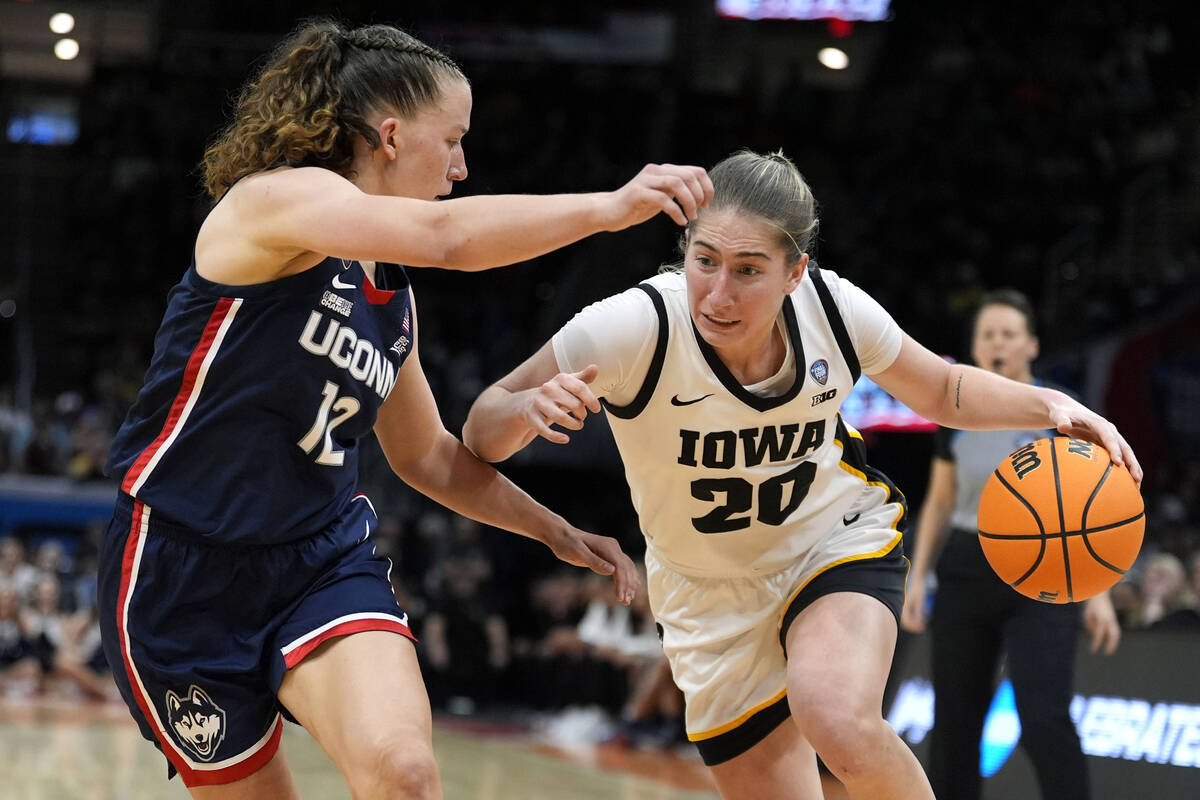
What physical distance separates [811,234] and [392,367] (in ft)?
3.60

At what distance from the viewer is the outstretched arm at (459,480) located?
329 centimetres

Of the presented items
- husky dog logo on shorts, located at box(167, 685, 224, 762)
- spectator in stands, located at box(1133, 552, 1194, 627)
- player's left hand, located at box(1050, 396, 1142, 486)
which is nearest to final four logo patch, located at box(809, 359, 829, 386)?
player's left hand, located at box(1050, 396, 1142, 486)

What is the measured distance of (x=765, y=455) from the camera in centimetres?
345

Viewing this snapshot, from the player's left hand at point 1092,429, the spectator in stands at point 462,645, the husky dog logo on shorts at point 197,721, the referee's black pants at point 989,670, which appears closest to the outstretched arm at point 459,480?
the husky dog logo on shorts at point 197,721

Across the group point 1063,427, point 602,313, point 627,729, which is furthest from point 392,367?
point 627,729

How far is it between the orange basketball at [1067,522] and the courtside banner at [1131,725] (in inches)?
88.0

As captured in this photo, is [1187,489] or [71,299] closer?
[1187,489]

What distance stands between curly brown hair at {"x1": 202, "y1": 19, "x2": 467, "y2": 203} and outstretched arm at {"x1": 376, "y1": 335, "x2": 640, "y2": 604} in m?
0.61

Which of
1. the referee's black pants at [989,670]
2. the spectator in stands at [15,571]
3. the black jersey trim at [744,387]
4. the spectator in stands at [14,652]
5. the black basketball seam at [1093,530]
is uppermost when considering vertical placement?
the black jersey trim at [744,387]

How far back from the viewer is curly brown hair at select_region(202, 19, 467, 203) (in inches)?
113

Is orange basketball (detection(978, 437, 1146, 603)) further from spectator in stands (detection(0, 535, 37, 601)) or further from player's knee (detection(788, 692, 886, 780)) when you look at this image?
spectator in stands (detection(0, 535, 37, 601))

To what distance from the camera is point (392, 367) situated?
300cm

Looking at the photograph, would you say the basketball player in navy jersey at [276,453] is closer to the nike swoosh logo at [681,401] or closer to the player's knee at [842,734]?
the nike swoosh logo at [681,401]

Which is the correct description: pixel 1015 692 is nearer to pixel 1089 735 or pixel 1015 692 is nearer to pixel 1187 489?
pixel 1089 735
